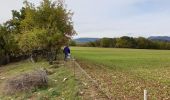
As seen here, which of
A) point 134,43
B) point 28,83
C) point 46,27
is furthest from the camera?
point 134,43

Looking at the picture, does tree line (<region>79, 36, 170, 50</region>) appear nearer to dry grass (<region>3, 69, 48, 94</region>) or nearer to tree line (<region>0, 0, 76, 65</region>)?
tree line (<region>0, 0, 76, 65</region>)

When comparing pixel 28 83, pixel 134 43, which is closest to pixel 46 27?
pixel 28 83

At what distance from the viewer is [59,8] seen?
1651 inches

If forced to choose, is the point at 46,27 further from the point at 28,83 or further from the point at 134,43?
the point at 134,43

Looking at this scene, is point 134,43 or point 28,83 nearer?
point 28,83

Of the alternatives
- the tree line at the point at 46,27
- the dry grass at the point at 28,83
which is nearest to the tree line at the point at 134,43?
the tree line at the point at 46,27

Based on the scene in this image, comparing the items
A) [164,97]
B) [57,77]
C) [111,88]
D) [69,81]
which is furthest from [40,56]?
[164,97]

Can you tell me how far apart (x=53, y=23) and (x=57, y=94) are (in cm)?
2175

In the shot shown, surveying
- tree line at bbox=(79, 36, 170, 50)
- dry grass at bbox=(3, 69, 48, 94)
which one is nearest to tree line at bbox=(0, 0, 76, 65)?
dry grass at bbox=(3, 69, 48, 94)

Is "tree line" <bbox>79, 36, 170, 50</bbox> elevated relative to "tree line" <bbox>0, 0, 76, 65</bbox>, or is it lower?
lower

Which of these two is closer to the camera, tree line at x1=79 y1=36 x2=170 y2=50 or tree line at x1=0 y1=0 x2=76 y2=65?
tree line at x1=0 y1=0 x2=76 y2=65

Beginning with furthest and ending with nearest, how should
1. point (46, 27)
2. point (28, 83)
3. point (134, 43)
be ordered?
1. point (134, 43)
2. point (46, 27)
3. point (28, 83)

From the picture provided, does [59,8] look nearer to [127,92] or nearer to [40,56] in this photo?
[40,56]

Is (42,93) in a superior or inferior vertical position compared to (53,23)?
inferior
